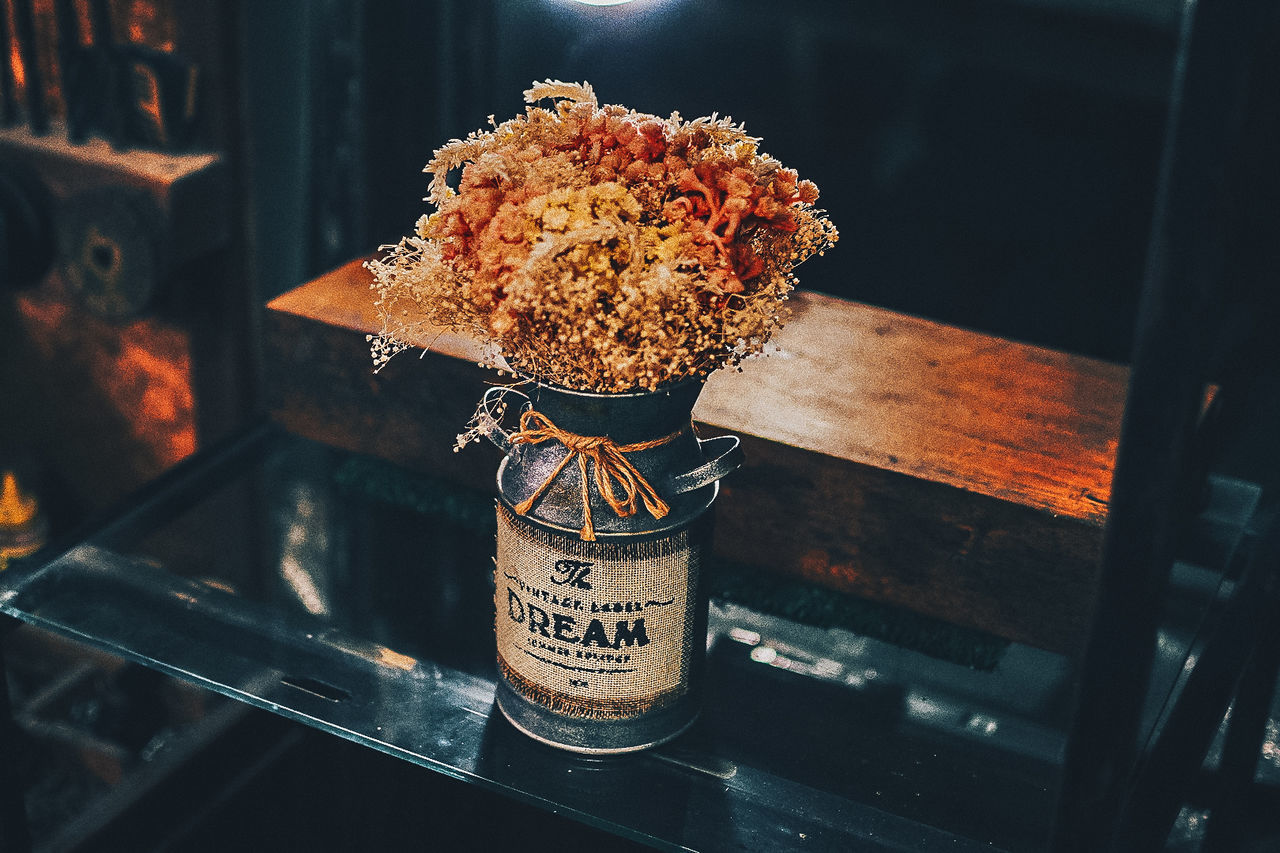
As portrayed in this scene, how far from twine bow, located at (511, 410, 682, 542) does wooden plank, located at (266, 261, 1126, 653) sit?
39 centimetres

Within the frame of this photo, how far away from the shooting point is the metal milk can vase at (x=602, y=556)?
116 centimetres

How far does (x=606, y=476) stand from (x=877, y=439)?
0.50m

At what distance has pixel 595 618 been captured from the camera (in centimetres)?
119

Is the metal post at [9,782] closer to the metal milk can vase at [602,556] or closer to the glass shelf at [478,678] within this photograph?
the glass shelf at [478,678]

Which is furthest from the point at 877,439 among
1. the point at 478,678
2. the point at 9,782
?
the point at 9,782

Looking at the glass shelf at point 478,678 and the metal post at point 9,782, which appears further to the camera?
the metal post at point 9,782

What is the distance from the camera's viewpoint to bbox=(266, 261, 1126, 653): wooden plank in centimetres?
144

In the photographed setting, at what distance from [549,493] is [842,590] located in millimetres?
547

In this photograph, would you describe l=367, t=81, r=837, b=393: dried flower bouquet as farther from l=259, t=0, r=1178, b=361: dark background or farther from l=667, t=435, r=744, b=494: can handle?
l=259, t=0, r=1178, b=361: dark background

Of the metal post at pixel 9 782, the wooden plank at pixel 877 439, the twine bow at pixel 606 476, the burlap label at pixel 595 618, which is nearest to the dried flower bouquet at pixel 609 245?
the twine bow at pixel 606 476

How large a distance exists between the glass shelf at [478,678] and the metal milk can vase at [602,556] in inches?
3.3

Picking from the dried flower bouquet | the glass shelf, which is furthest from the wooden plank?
the dried flower bouquet

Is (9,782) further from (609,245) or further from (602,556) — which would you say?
(609,245)

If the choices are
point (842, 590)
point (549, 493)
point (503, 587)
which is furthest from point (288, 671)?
point (842, 590)
